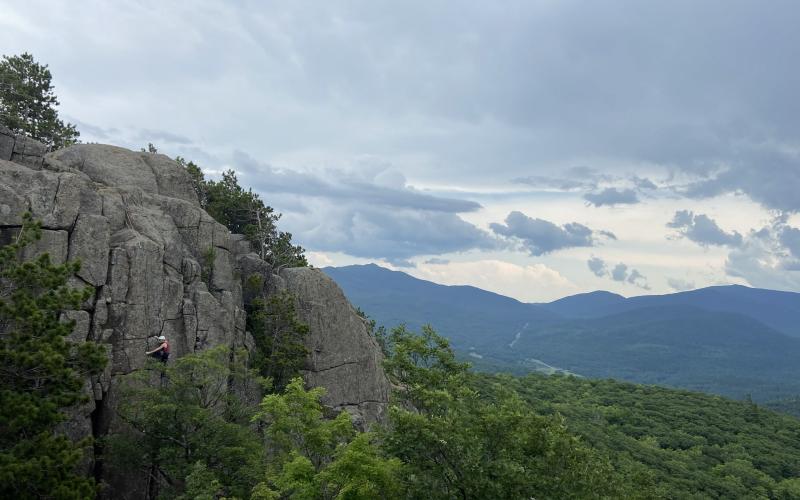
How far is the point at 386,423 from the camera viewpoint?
43.3m

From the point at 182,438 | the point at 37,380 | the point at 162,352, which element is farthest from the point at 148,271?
the point at 182,438

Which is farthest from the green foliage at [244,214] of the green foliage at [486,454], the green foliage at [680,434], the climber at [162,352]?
the green foliage at [680,434]

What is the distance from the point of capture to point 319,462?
83.7ft

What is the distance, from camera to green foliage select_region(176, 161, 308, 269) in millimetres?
48994

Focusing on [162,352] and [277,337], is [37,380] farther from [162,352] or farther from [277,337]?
[277,337]

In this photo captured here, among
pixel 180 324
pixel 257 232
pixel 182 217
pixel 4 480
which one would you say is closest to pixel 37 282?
pixel 4 480

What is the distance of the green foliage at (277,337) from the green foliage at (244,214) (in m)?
8.07

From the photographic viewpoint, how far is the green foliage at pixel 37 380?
18938 mm

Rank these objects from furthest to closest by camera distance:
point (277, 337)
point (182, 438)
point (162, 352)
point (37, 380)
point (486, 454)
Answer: point (277, 337) → point (162, 352) → point (182, 438) → point (37, 380) → point (486, 454)

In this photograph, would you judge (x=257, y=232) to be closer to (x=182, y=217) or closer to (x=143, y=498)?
(x=182, y=217)

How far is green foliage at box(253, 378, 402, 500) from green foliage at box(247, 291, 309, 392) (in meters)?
13.1

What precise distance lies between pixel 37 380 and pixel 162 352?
319 inches

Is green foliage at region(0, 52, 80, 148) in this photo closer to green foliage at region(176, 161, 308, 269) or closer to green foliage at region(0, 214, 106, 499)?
green foliage at region(176, 161, 308, 269)

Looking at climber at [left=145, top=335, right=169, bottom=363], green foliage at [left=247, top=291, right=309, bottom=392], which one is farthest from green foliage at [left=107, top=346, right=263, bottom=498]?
green foliage at [left=247, top=291, right=309, bottom=392]
